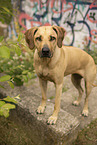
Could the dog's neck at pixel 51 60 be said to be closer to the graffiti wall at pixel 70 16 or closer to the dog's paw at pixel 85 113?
the dog's paw at pixel 85 113

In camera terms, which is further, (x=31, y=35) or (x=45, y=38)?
(x=31, y=35)

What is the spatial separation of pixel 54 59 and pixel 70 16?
5.36 m

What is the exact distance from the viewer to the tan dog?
1991mm

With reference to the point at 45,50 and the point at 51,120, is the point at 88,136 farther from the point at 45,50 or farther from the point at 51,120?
the point at 45,50

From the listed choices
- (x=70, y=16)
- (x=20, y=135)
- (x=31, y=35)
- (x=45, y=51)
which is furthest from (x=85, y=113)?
(x=70, y=16)

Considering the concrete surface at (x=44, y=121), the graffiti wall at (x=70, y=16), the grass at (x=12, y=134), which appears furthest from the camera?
the graffiti wall at (x=70, y=16)

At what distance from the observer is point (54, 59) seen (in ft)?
7.36

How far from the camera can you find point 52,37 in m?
2.01

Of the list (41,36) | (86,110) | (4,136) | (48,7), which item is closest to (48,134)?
(4,136)

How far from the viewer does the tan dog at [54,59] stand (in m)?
1.99

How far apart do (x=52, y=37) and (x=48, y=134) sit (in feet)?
5.05

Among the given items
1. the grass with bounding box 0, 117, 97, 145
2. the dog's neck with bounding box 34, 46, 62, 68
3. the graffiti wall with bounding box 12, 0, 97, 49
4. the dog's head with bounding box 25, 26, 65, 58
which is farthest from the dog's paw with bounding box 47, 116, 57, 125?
the graffiti wall with bounding box 12, 0, 97, 49

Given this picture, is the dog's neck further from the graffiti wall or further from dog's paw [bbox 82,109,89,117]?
the graffiti wall

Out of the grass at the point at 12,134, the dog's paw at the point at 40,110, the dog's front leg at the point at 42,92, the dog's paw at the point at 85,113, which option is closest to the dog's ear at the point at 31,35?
the dog's front leg at the point at 42,92
